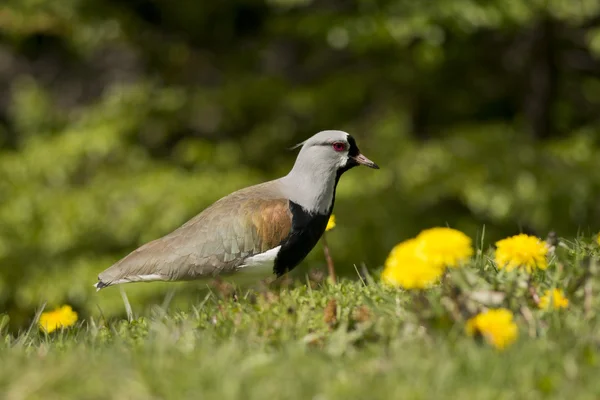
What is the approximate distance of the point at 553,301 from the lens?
3.57m

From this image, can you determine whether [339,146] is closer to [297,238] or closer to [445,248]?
[297,238]

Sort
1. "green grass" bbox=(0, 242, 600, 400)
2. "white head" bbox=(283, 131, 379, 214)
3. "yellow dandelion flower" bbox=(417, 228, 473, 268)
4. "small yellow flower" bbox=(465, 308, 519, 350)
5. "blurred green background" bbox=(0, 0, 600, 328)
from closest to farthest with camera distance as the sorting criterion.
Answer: "green grass" bbox=(0, 242, 600, 400)
"small yellow flower" bbox=(465, 308, 519, 350)
"yellow dandelion flower" bbox=(417, 228, 473, 268)
"white head" bbox=(283, 131, 379, 214)
"blurred green background" bbox=(0, 0, 600, 328)

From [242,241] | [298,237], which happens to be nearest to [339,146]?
[298,237]

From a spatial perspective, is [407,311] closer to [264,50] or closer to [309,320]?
[309,320]

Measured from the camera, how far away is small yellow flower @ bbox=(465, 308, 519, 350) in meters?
3.19

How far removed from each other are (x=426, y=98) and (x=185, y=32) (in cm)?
344

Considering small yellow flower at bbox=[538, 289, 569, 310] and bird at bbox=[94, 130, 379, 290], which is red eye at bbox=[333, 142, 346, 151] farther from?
small yellow flower at bbox=[538, 289, 569, 310]

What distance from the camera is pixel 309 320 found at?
380cm

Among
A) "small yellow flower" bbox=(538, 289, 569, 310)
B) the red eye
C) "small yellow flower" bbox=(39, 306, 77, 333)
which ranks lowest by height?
"small yellow flower" bbox=(538, 289, 569, 310)

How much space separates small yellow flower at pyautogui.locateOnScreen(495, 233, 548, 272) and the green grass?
80 millimetres

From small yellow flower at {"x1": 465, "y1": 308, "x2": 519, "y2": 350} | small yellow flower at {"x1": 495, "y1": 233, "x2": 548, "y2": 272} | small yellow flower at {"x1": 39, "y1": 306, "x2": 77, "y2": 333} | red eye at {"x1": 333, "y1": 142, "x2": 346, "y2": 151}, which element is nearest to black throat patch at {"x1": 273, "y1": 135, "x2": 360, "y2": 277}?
red eye at {"x1": 333, "y1": 142, "x2": 346, "y2": 151}

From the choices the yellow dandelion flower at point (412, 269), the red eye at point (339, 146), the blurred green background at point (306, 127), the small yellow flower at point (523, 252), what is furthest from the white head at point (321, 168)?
the blurred green background at point (306, 127)

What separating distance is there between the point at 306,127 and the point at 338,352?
8.27 m

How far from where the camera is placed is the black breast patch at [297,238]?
5.09 m
